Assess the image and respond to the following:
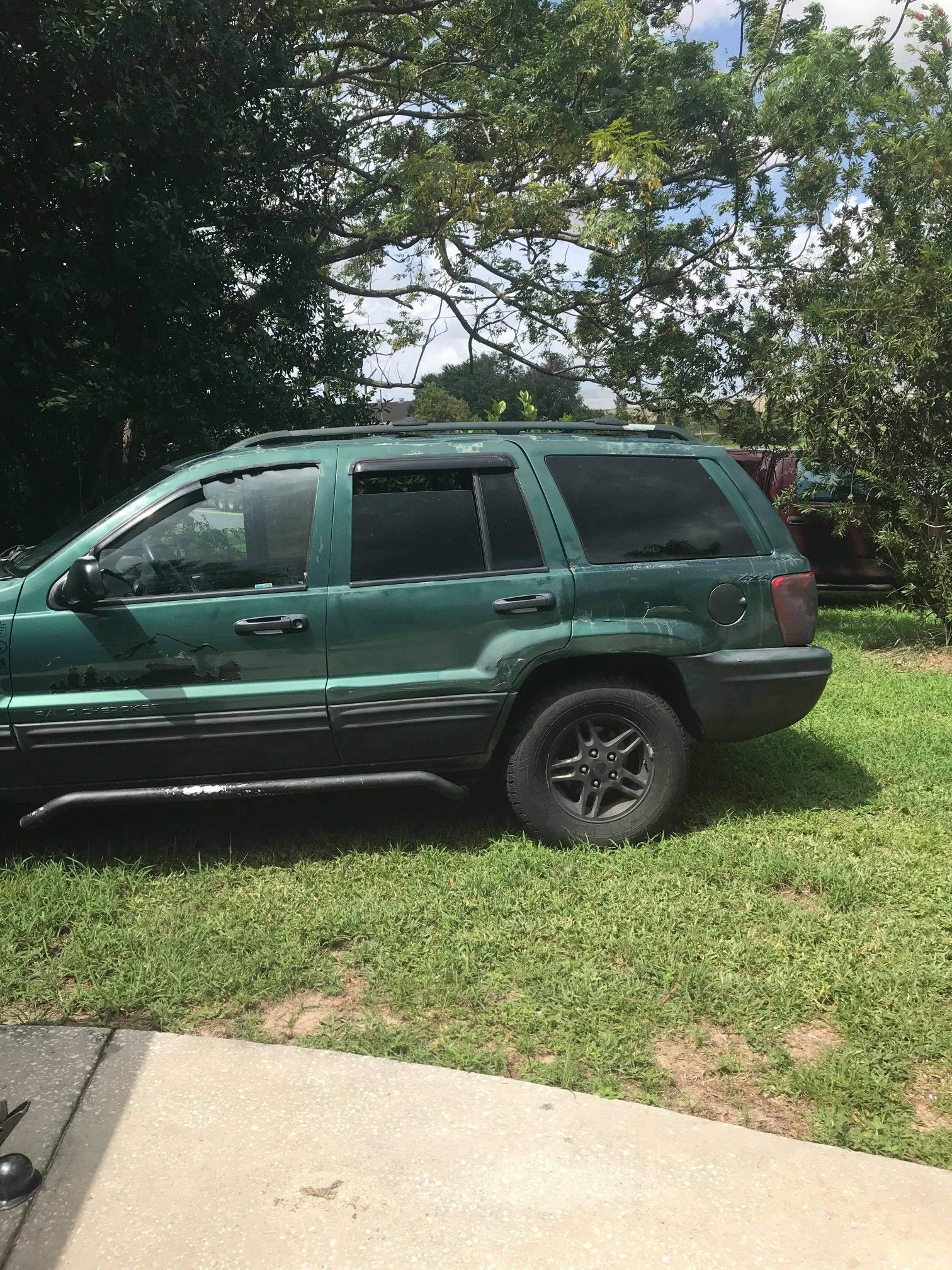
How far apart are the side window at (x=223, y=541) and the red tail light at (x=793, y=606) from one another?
6.89 feet

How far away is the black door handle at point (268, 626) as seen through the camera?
4129 mm

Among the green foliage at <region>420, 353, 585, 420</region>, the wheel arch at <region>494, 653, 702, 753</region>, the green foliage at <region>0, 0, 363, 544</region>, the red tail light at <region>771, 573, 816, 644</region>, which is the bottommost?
the wheel arch at <region>494, 653, 702, 753</region>

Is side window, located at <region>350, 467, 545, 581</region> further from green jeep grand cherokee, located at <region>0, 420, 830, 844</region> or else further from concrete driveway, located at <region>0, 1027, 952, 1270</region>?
concrete driveway, located at <region>0, 1027, 952, 1270</region>

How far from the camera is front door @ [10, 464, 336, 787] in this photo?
4051mm

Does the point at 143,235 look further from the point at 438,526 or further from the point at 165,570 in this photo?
the point at 438,526

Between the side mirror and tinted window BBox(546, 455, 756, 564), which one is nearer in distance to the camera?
the side mirror

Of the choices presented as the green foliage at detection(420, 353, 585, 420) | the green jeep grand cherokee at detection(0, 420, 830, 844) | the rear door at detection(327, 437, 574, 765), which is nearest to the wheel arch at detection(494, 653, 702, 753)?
the green jeep grand cherokee at detection(0, 420, 830, 844)

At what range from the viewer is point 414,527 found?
14.4 ft

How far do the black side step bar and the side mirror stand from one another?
77 cm

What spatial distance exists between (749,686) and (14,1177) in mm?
3280

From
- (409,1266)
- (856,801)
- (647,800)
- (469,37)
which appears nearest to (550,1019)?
(409,1266)

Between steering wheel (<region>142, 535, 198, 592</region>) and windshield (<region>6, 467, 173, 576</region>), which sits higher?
windshield (<region>6, 467, 173, 576</region>)

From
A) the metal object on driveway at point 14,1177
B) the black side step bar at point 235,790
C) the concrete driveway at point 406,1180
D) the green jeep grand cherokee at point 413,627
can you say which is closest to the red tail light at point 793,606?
the green jeep grand cherokee at point 413,627

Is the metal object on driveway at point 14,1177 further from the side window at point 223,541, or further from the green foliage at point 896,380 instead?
the green foliage at point 896,380
